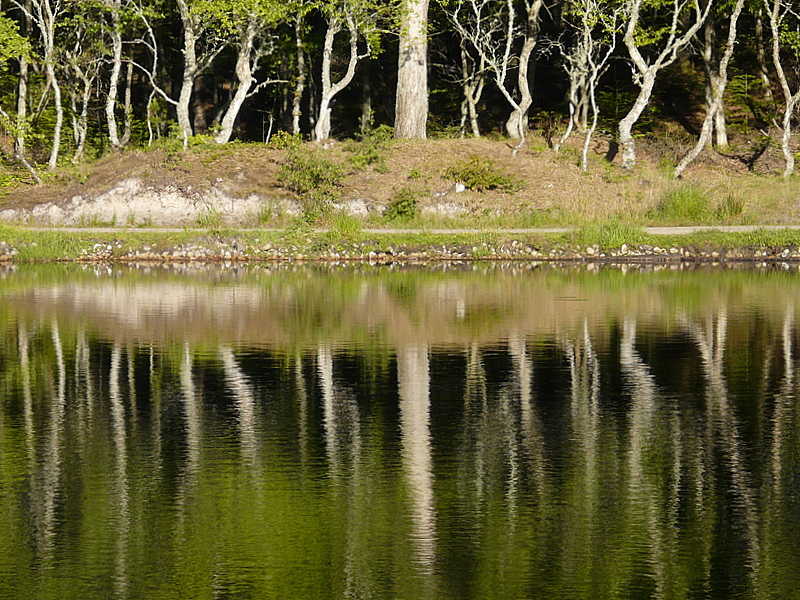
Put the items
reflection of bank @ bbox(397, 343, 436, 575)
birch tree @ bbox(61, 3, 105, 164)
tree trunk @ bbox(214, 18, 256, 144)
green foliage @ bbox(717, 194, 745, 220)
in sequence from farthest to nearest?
birch tree @ bbox(61, 3, 105, 164)
tree trunk @ bbox(214, 18, 256, 144)
green foliage @ bbox(717, 194, 745, 220)
reflection of bank @ bbox(397, 343, 436, 575)

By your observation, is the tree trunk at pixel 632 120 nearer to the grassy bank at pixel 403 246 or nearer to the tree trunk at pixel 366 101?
the grassy bank at pixel 403 246

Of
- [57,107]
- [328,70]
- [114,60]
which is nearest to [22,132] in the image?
[57,107]

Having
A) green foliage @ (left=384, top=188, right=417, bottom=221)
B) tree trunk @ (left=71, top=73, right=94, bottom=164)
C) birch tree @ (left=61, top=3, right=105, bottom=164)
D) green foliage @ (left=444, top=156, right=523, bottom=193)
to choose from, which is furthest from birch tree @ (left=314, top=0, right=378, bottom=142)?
tree trunk @ (left=71, top=73, right=94, bottom=164)

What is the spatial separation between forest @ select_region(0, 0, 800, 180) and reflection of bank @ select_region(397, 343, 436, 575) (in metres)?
27.0

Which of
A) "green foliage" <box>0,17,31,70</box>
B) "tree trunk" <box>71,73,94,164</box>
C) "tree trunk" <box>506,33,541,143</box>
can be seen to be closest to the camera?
"green foliage" <box>0,17,31,70</box>

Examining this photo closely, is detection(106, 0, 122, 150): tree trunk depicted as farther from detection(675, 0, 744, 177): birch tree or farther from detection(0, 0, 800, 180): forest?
detection(675, 0, 744, 177): birch tree

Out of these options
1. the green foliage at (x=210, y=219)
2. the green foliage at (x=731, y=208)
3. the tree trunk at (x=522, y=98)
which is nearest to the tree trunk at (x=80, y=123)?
the green foliage at (x=210, y=219)

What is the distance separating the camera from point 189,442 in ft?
39.7

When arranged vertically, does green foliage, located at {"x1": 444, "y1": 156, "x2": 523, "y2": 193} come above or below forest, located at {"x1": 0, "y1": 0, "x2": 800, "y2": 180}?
below

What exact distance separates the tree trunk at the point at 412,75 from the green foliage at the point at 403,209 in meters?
6.00

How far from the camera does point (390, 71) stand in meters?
58.8

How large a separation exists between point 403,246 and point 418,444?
2332 cm

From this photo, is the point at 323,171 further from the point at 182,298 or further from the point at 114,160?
the point at 182,298

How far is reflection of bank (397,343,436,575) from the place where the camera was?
9164mm
